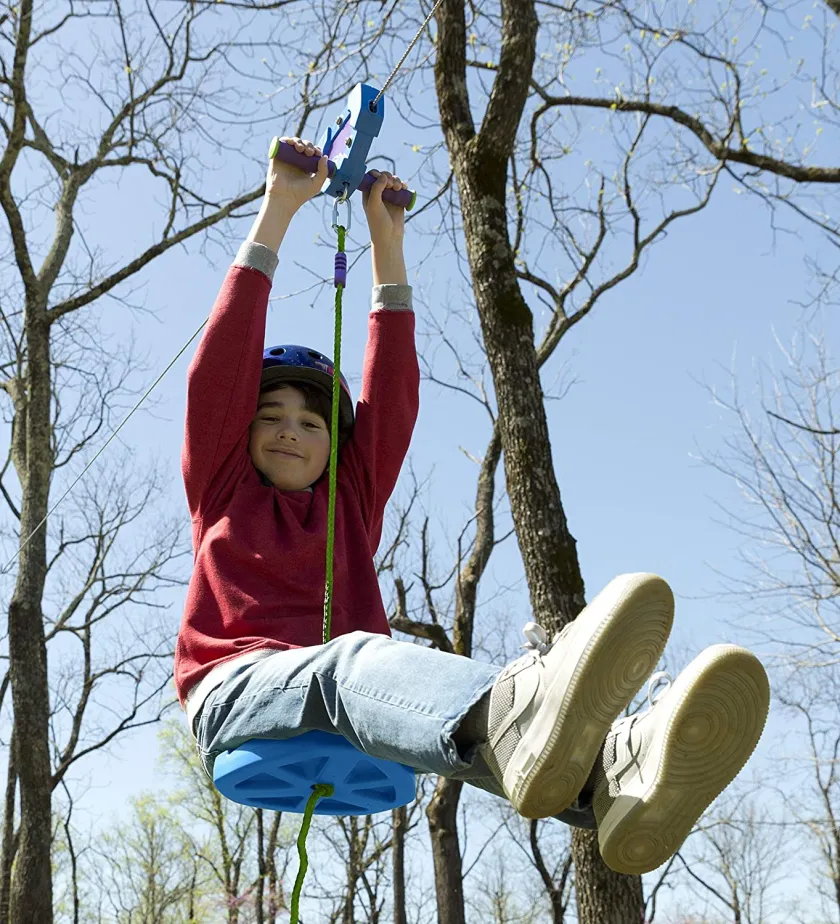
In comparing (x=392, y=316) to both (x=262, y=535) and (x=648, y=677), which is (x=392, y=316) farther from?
(x=648, y=677)

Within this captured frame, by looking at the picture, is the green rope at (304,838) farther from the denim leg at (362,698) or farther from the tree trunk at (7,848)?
the tree trunk at (7,848)

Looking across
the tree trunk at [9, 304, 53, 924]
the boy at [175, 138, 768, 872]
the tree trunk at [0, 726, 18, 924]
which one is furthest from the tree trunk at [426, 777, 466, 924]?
the boy at [175, 138, 768, 872]

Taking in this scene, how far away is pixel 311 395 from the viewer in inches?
108

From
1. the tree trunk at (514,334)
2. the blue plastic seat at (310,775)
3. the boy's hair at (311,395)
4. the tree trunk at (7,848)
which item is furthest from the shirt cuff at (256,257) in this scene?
the tree trunk at (7,848)

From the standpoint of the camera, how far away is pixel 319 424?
2.71m

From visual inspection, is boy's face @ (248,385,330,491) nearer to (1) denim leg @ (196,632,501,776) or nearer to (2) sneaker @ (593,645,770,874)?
(1) denim leg @ (196,632,501,776)

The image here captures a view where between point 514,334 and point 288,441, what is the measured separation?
219 cm

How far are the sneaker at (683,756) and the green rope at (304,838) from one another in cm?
62

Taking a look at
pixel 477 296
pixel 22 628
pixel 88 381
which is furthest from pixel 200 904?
pixel 477 296

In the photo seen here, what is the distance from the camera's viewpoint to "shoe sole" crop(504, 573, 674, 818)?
168cm

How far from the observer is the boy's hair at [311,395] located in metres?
2.73

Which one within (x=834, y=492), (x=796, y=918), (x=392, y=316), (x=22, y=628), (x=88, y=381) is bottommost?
(x=796, y=918)

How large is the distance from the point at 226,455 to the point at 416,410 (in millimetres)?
576

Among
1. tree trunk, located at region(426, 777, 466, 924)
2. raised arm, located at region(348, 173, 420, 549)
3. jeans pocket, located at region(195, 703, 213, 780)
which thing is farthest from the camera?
tree trunk, located at region(426, 777, 466, 924)
